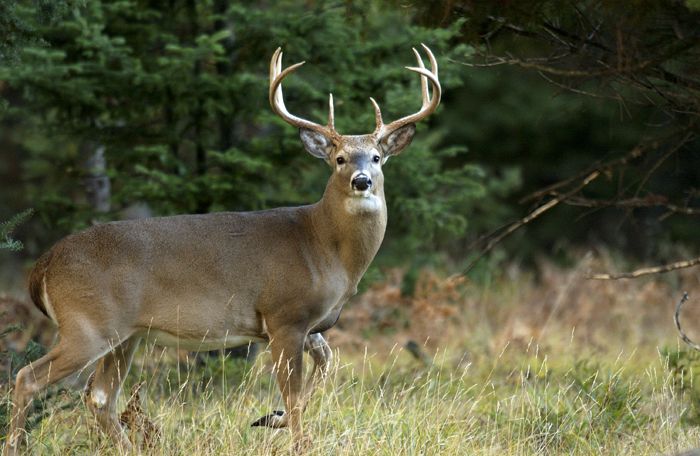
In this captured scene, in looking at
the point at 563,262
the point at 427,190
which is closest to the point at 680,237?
the point at 563,262

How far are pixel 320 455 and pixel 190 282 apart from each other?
131 centimetres

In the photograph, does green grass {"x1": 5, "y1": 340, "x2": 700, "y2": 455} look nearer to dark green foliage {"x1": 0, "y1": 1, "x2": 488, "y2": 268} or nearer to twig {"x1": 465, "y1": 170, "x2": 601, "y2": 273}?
twig {"x1": 465, "y1": 170, "x2": 601, "y2": 273}

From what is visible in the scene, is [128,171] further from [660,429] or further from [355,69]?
[660,429]

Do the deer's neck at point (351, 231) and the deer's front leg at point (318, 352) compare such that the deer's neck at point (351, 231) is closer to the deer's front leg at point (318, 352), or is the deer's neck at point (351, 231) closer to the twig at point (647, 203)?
the deer's front leg at point (318, 352)

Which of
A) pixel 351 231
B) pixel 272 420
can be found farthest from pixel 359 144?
pixel 272 420

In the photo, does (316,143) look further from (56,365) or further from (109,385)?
(56,365)

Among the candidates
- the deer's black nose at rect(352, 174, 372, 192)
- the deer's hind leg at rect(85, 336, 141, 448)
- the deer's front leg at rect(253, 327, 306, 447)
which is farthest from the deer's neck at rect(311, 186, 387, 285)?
the deer's hind leg at rect(85, 336, 141, 448)

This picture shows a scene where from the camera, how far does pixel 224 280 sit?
6625 mm

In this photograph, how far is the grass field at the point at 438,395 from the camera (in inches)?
244

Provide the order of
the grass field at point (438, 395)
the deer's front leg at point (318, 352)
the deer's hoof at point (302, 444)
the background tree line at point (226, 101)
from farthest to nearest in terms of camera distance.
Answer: the background tree line at point (226, 101), the deer's front leg at point (318, 352), the grass field at point (438, 395), the deer's hoof at point (302, 444)

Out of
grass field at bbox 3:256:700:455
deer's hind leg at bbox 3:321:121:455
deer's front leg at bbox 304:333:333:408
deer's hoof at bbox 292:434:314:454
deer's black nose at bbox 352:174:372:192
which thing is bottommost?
grass field at bbox 3:256:700:455

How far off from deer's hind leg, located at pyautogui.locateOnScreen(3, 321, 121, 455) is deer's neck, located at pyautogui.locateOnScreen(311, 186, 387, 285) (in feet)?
4.84

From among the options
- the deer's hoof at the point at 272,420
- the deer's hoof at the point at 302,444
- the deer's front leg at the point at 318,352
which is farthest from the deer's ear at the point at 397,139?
the deer's hoof at the point at 302,444

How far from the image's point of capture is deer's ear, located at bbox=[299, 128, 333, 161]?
22.8 feet
